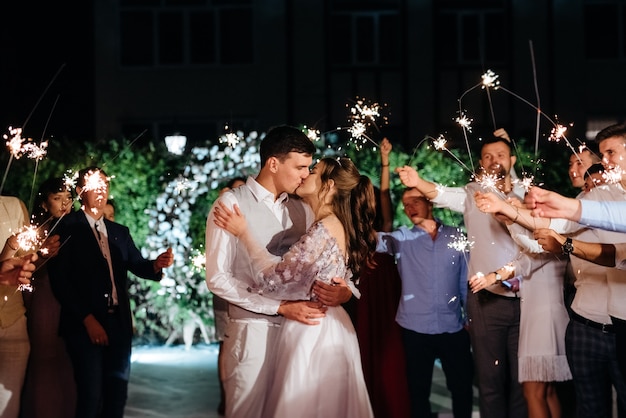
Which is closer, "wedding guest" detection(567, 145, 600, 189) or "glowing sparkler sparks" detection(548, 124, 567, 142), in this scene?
"glowing sparkler sparks" detection(548, 124, 567, 142)

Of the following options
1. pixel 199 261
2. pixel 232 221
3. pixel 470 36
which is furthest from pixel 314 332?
pixel 470 36

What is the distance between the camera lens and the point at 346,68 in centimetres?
1802

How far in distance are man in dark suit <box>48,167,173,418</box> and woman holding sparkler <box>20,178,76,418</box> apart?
0.15m

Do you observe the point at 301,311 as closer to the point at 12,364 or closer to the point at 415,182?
the point at 415,182

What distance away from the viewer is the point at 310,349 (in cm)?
491

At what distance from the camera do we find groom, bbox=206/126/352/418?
16.1 ft

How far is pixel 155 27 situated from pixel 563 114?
8.65 meters

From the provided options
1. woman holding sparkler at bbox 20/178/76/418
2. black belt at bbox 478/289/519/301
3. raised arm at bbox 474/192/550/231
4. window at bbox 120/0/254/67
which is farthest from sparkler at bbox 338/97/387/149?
window at bbox 120/0/254/67

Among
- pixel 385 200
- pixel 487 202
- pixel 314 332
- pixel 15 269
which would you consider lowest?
pixel 314 332

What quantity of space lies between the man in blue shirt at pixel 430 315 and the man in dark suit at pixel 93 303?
180cm

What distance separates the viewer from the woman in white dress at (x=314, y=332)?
4.83 m

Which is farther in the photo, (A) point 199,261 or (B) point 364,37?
(B) point 364,37

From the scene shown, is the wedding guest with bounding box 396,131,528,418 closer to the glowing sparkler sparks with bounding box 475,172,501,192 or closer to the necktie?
the glowing sparkler sparks with bounding box 475,172,501,192

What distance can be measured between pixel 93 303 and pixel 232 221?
1.46m
